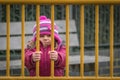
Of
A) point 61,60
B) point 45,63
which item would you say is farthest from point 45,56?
point 61,60

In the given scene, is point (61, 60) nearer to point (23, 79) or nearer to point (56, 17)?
point (23, 79)

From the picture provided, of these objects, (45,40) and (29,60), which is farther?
(45,40)

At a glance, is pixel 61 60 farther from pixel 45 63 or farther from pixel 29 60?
pixel 29 60

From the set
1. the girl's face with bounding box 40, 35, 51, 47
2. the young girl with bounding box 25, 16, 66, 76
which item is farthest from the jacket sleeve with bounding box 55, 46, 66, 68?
the girl's face with bounding box 40, 35, 51, 47

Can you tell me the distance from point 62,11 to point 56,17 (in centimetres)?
14

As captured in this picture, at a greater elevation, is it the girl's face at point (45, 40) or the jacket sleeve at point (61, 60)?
the girl's face at point (45, 40)

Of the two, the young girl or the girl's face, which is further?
the girl's face

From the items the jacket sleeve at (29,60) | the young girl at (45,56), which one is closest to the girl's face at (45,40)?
the young girl at (45,56)

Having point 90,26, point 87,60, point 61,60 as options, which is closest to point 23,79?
point 61,60

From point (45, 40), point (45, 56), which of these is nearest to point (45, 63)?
point (45, 56)

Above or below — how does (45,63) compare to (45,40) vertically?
below

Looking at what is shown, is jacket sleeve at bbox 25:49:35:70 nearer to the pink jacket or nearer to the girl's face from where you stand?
the pink jacket

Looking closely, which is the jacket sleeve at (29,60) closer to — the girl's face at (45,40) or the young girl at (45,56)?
the young girl at (45,56)

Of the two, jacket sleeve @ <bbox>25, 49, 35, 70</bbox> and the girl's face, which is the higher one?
the girl's face
